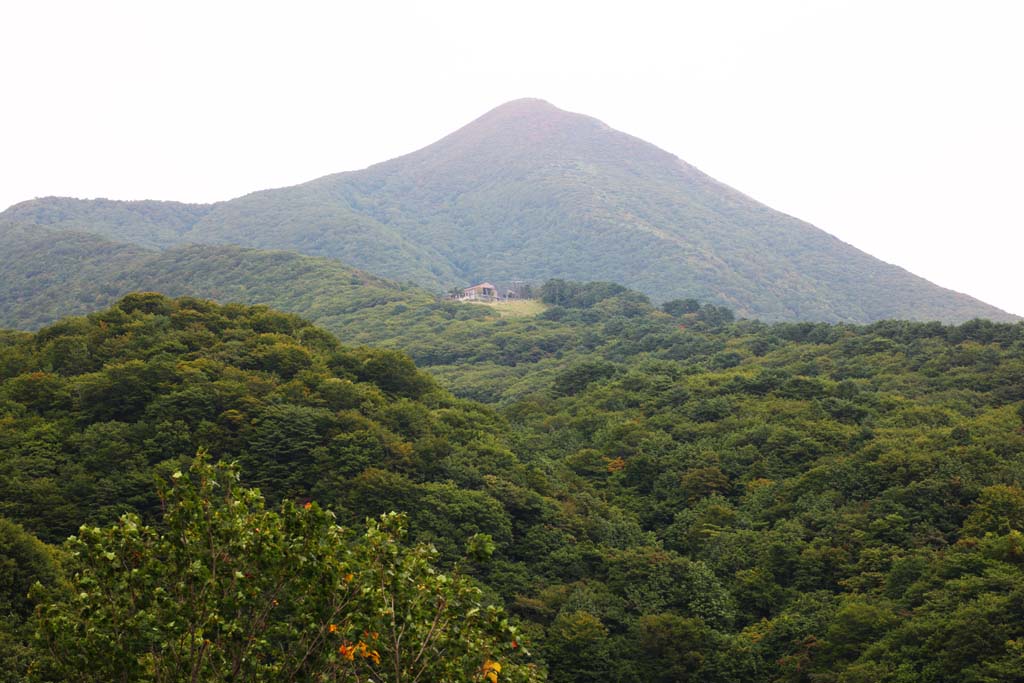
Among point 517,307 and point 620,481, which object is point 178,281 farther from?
point 620,481

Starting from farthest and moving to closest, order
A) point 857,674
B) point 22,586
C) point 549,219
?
point 549,219 < point 857,674 < point 22,586

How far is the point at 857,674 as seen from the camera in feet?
84.5

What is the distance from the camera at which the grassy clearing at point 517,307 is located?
107 metres

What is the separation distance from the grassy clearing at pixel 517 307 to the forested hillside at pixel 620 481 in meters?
51.5

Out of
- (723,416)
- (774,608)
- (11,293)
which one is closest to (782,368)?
(723,416)

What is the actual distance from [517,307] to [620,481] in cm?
6842

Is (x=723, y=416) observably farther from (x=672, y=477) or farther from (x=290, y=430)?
(x=290, y=430)

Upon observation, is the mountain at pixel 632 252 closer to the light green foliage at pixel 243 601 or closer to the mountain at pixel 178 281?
the mountain at pixel 178 281

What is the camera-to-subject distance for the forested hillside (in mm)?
28547

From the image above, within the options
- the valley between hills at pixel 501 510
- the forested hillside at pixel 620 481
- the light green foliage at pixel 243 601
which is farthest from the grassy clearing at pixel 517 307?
the light green foliage at pixel 243 601

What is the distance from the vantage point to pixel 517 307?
111938 mm

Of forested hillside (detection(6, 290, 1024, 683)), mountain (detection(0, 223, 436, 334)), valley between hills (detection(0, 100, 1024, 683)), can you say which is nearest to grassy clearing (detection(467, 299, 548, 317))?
mountain (detection(0, 223, 436, 334))

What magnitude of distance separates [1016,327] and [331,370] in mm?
43861

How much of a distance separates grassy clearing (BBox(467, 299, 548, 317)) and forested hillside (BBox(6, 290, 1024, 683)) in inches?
2029
